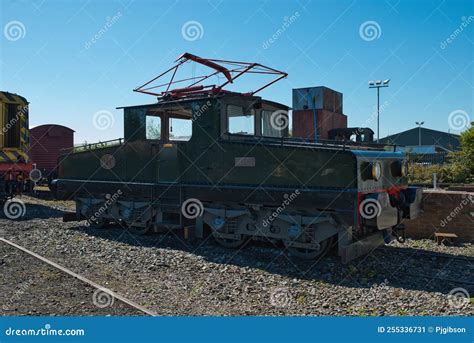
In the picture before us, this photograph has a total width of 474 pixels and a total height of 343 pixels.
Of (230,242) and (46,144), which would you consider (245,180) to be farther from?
(46,144)

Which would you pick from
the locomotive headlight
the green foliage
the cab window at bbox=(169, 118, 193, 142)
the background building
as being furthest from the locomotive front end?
the background building

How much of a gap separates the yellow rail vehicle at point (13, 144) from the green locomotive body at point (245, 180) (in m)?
5.30

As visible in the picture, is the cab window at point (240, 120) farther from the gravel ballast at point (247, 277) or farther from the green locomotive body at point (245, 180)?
the gravel ballast at point (247, 277)

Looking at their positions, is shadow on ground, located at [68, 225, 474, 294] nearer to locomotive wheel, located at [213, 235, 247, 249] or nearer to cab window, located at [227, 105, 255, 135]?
locomotive wheel, located at [213, 235, 247, 249]

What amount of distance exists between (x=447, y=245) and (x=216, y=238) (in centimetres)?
443

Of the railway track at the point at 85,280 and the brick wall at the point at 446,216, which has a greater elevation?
the brick wall at the point at 446,216

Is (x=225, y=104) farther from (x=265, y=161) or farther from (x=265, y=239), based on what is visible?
(x=265, y=239)

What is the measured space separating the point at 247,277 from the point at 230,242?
→ 72.4 inches

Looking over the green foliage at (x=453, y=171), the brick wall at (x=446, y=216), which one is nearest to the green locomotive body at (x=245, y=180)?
the brick wall at (x=446, y=216)

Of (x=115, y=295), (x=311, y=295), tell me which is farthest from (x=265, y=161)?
(x=115, y=295)

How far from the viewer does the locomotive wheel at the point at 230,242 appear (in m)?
7.66

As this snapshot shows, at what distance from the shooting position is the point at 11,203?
14.4 meters

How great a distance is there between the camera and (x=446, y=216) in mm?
8820

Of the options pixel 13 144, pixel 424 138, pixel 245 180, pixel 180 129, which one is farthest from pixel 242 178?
pixel 424 138
